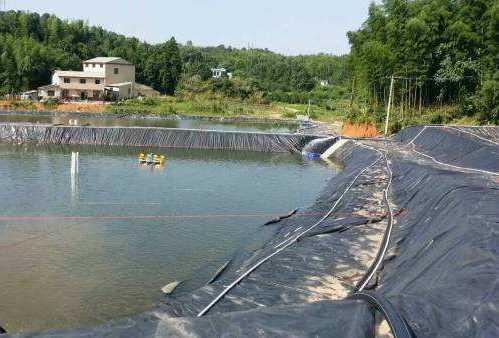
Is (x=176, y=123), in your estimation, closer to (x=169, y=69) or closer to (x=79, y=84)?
(x=79, y=84)

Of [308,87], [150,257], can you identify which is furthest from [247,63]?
[150,257]

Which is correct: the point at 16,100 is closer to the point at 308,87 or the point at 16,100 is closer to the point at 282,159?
the point at 282,159

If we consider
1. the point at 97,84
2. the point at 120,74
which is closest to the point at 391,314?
the point at 97,84

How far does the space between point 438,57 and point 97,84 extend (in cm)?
4424

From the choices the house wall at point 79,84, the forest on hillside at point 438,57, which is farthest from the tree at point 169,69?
the forest on hillside at point 438,57

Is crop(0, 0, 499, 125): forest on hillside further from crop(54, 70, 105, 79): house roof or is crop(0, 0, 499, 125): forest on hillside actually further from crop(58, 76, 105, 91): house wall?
crop(58, 76, 105, 91): house wall

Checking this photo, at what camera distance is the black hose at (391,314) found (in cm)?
454

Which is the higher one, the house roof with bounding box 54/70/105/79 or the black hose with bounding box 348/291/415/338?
the house roof with bounding box 54/70/105/79

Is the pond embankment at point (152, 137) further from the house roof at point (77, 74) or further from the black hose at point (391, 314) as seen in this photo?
the house roof at point (77, 74)

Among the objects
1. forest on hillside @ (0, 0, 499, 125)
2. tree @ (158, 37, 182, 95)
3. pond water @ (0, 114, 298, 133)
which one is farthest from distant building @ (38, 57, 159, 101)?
pond water @ (0, 114, 298, 133)

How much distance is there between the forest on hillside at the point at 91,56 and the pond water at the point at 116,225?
4150 cm

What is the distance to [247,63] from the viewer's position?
110188 millimetres

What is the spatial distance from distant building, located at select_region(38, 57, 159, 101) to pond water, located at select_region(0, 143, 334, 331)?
37182 millimetres

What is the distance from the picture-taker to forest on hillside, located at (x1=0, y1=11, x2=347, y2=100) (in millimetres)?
66812
